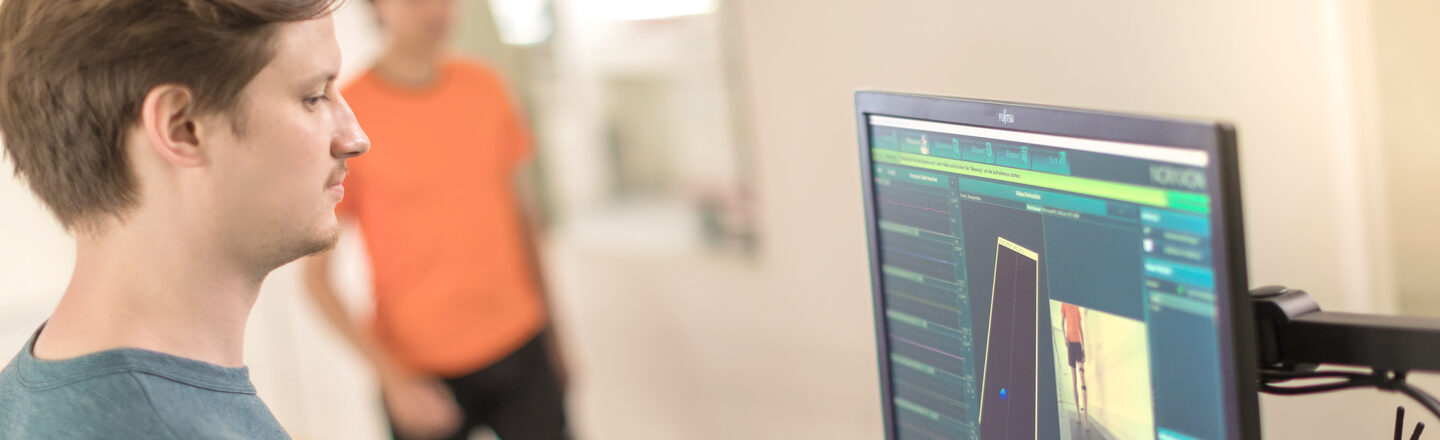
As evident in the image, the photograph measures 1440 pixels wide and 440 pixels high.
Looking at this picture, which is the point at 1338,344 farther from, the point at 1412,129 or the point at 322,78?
the point at 322,78

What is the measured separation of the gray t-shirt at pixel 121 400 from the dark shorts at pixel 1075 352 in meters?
0.61

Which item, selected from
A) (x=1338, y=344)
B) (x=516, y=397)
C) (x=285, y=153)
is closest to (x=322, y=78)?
(x=285, y=153)

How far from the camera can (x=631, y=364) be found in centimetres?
294

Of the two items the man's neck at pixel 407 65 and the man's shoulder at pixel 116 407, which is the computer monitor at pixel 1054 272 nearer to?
the man's shoulder at pixel 116 407

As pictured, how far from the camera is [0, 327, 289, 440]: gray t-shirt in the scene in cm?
80

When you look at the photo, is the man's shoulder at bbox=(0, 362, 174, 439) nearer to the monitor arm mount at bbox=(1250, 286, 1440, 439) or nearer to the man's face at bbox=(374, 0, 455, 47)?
the monitor arm mount at bbox=(1250, 286, 1440, 439)

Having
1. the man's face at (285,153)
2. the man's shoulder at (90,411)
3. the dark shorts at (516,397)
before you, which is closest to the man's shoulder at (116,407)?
the man's shoulder at (90,411)

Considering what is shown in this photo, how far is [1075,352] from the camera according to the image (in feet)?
2.70

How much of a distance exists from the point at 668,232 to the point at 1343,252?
5.61 feet

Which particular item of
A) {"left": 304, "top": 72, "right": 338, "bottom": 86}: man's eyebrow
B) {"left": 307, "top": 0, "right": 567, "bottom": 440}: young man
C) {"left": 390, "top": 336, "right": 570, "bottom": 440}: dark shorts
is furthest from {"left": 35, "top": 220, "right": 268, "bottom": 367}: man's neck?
{"left": 390, "top": 336, "right": 570, "bottom": 440}: dark shorts

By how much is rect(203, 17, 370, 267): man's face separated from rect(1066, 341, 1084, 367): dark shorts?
59 cm

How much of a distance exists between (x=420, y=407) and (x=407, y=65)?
67 cm

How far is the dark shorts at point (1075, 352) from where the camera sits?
82 cm

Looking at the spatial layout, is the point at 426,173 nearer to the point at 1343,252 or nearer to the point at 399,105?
the point at 399,105
